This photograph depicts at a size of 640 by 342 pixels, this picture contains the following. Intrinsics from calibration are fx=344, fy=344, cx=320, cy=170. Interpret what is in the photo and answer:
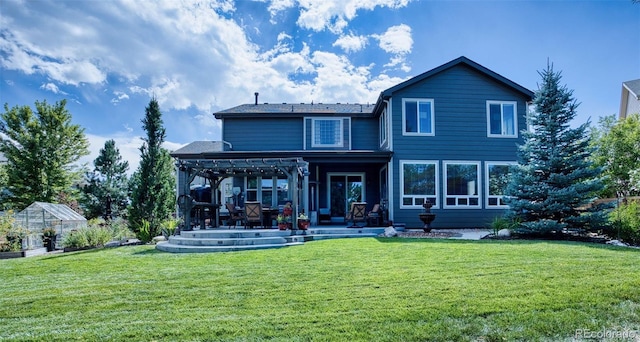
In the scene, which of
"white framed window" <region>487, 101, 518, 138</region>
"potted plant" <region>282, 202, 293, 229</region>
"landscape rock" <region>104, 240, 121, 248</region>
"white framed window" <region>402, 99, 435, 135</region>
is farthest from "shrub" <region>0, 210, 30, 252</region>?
"white framed window" <region>487, 101, 518, 138</region>

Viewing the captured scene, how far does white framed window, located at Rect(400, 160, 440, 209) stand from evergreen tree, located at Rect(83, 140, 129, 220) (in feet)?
70.4

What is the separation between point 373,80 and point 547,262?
1444 cm

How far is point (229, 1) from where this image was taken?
41.6ft

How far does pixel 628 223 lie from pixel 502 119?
6.03 metres

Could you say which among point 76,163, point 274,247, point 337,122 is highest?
point 337,122

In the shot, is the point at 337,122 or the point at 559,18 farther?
the point at 337,122

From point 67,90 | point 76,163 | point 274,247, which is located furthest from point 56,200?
point 274,247

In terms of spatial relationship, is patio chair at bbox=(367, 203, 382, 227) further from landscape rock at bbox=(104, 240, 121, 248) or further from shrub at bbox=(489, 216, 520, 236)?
landscape rock at bbox=(104, 240, 121, 248)

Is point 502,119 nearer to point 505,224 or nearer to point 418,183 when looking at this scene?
point 418,183

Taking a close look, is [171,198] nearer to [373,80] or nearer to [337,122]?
[337,122]

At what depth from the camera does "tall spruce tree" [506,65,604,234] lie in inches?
367

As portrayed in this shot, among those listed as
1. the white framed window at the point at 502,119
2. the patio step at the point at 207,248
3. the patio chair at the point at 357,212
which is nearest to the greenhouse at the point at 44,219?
the patio step at the point at 207,248

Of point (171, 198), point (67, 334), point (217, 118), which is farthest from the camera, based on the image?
point (217, 118)

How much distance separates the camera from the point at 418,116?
43.3ft
